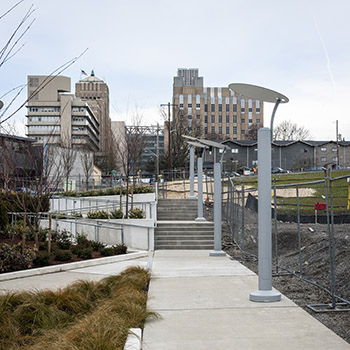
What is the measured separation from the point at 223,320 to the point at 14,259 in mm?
8174

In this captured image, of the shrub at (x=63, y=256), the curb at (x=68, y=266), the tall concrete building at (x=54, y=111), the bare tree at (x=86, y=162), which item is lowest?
the curb at (x=68, y=266)

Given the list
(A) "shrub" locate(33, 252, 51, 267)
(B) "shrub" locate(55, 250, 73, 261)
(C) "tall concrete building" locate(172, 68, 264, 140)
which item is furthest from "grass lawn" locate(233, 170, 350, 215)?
(C) "tall concrete building" locate(172, 68, 264, 140)

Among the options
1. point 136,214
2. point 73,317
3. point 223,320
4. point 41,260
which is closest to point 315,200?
point 136,214

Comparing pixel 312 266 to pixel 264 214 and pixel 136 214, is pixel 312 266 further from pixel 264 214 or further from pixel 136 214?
pixel 136 214

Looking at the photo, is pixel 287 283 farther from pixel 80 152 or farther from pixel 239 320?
pixel 80 152

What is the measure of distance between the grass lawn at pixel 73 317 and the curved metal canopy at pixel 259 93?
3854 mm

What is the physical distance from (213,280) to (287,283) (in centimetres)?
167

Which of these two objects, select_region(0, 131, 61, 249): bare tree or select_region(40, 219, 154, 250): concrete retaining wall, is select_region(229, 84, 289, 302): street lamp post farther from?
select_region(40, 219, 154, 250): concrete retaining wall

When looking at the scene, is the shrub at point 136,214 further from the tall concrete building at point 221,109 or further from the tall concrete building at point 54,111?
the tall concrete building at point 221,109

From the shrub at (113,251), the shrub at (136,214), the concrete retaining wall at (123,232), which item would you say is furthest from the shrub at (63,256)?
the shrub at (136,214)

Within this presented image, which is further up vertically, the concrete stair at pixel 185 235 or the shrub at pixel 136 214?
the shrub at pixel 136 214

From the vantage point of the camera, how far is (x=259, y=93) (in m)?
9.03

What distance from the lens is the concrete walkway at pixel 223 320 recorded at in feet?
20.5

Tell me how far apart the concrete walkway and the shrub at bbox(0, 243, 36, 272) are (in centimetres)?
390
